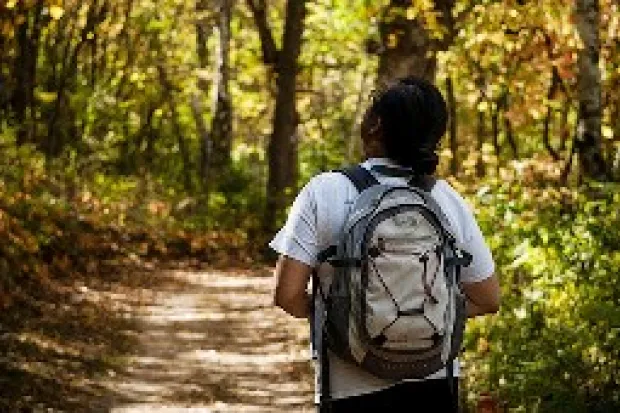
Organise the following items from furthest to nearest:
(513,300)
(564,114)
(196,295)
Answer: (564,114) → (196,295) → (513,300)

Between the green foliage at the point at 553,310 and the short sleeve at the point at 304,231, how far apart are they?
3.56 meters

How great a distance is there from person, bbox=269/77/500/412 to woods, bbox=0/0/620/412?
3.36 m

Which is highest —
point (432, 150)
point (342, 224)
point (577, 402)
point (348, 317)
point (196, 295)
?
point (432, 150)

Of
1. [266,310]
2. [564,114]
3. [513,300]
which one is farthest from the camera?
[564,114]

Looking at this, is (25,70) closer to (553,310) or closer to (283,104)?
(283,104)

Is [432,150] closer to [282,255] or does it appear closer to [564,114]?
[282,255]

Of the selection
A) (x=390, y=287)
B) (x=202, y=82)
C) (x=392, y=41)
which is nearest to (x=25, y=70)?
(x=392, y=41)

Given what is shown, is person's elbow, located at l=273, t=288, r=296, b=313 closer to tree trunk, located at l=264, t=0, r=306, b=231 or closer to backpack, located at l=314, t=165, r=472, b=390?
backpack, located at l=314, t=165, r=472, b=390

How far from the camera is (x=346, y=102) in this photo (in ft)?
114

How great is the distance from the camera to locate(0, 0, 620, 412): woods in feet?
26.1

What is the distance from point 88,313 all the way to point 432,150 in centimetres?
970

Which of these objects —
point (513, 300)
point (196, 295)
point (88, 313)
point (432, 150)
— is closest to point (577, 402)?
point (513, 300)

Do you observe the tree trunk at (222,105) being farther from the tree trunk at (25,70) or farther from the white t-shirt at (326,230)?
the white t-shirt at (326,230)

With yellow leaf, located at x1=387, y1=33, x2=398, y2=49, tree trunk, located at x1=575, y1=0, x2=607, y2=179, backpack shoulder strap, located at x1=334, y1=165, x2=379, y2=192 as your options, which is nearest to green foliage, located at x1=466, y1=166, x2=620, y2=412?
tree trunk, located at x1=575, y1=0, x2=607, y2=179
